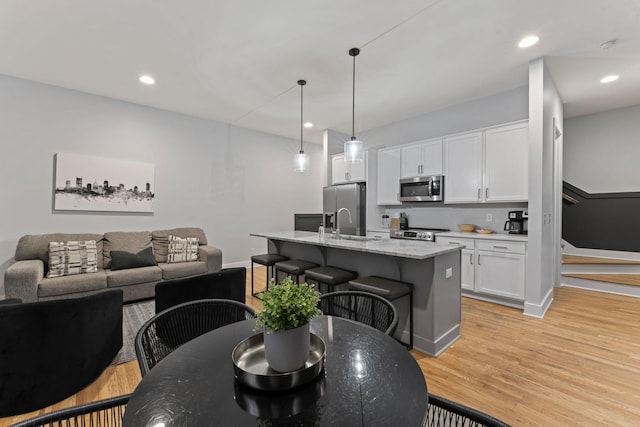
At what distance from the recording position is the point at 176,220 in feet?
15.9

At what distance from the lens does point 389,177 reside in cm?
517

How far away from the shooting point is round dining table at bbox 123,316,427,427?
2.41 ft

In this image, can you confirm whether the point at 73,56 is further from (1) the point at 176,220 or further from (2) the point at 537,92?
(2) the point at 537,92

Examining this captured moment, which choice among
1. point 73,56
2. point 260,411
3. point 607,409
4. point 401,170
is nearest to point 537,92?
point 401,170

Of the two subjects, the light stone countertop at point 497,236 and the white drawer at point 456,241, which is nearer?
the light stone countertop at point 497,236

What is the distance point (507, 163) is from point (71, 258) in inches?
222

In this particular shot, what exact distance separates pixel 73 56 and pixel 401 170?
4611 millimetres

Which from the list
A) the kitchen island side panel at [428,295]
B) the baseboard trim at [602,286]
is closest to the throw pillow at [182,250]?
the kitchen island side panel at [428,295]

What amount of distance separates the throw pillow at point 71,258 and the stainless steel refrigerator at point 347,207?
11.7 ft

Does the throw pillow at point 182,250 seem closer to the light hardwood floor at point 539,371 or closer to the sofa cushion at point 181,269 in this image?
the sofa cushion at point 181,269

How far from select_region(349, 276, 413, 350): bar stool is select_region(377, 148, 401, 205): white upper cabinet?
274 centimetres

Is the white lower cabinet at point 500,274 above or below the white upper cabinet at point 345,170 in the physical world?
below

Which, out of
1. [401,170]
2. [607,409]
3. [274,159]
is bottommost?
[607,409]

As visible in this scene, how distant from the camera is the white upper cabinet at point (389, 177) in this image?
5043mm
